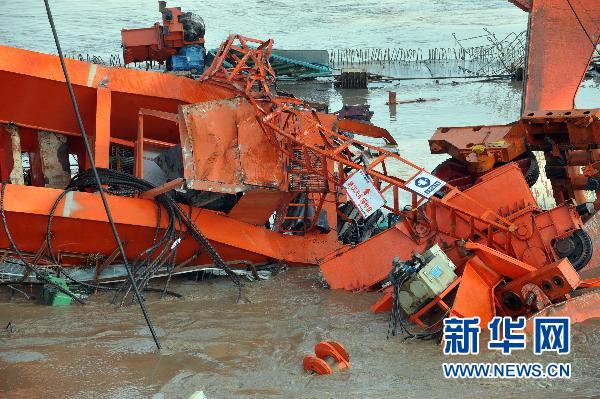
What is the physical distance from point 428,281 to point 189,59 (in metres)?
13.3

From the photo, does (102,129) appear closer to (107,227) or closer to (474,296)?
(107,227)

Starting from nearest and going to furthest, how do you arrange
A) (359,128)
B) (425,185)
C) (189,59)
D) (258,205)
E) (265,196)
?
(425,185) < (265,196) < (258,205) < (359,128) < (189,59)

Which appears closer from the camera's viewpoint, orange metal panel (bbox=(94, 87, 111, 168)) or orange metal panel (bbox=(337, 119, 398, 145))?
orange metal panel (bbox=(94, 87, 111, 168))

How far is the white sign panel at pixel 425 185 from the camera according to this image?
29.5 feet

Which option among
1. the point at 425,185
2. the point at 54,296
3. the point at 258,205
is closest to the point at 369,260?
the point at 425,185

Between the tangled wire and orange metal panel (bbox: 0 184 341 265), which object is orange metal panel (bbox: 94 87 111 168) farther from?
orange metal panel (bbox: 0 184 341 265)

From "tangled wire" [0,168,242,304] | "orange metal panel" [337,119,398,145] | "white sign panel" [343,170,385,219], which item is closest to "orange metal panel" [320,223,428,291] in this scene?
"white sign panel" [343,170,385,219]

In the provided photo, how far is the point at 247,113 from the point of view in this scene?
33.8 ft

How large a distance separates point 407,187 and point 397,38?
2256 centimetres

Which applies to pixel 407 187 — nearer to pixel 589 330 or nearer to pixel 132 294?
pixel 589 330

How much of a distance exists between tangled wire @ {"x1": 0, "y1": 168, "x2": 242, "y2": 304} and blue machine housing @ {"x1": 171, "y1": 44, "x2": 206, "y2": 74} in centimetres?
1047

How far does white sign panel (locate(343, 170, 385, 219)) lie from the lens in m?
9.27

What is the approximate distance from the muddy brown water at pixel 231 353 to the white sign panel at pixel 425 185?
1.30 metres

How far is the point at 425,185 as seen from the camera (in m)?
9.06
